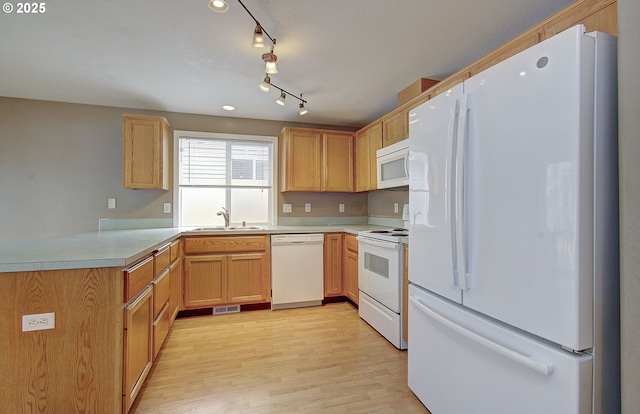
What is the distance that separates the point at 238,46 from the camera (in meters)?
2.12

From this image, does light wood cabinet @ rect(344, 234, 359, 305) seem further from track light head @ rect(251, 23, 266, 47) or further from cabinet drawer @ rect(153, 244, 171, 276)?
track light head @ rect(251, 23, 266, 47)

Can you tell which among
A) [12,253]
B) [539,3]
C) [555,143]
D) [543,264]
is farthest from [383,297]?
[12,253]

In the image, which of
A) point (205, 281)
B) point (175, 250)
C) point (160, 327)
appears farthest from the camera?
point (205, 281)

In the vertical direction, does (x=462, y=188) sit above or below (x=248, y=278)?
above

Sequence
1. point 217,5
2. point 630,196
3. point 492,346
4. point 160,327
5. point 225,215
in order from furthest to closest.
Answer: point 225,215, point 160,327, point 217,5, point 492,346, point 630,196

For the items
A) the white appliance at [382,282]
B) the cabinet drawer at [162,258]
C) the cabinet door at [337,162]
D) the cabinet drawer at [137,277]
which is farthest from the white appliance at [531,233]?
the cabinet door at [337,162]

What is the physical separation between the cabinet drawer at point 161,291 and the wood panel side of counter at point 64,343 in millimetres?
590

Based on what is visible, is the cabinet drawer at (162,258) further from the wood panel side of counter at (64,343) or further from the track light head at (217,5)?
the track light head at (217,5)

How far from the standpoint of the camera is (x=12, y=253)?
4.79ft

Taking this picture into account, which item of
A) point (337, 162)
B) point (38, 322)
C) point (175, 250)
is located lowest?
point (38, 322)

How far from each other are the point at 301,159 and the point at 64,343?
2.81 metres

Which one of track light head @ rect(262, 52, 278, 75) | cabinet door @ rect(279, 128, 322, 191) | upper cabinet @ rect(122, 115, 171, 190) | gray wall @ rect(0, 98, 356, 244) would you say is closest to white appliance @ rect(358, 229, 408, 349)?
cabinet door @ rect(279, 128, 322, 191)

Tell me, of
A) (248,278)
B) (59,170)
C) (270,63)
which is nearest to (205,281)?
(248,278)

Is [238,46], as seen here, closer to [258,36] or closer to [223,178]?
[258,36]
